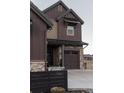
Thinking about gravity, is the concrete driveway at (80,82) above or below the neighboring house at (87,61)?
below

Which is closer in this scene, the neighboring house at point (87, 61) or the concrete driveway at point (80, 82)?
the concrete driveway at point (80, 82)

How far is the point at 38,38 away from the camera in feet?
39.2

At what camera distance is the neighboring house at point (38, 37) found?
11.7 m

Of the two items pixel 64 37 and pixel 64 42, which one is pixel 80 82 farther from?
pixel 64 37

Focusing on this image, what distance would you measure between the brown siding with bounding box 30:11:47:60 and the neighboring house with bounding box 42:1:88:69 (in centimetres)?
427

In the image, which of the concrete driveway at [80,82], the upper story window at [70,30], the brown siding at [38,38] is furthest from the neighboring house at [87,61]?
the brown siding at [38,38]

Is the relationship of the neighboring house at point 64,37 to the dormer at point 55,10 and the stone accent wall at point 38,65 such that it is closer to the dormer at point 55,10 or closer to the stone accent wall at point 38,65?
the dormer at point 55,10

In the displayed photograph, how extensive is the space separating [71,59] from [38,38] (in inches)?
238

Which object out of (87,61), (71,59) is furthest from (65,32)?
(87,61)

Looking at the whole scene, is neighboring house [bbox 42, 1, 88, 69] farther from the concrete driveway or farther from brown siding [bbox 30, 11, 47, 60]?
the concrete driveway

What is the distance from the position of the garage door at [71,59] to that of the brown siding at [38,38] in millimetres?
5241
